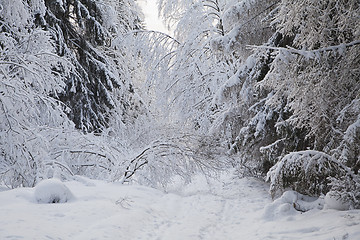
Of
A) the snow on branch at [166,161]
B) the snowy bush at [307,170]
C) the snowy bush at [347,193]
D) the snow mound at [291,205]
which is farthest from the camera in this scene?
the snow on branch at [166,161]

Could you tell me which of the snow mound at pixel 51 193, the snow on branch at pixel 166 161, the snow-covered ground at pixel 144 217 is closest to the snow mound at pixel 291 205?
the snow-covered ground at pixel 144 217

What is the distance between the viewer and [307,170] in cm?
455

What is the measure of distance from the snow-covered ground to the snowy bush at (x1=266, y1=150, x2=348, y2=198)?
1.05 feet

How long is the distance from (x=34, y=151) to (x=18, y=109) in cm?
89

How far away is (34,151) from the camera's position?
19.5 feet

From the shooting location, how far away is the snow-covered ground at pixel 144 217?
11.6 ft

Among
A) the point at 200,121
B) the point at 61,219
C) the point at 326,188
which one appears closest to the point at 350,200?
the point at 326,188

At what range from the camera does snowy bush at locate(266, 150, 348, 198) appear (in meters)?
4.48

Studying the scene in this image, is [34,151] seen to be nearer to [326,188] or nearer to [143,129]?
[326,188]

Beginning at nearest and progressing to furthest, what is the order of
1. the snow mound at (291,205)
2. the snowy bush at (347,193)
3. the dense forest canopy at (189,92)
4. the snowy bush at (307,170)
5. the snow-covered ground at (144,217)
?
the snow-covered ground at (144,217), the dense forest canopy at (189,92), the snowy bush at (347,193), the snowy bush at (307,170), the snow mound at (291,205)

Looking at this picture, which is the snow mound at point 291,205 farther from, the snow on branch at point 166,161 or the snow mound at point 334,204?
the snow on branch at point 166,161

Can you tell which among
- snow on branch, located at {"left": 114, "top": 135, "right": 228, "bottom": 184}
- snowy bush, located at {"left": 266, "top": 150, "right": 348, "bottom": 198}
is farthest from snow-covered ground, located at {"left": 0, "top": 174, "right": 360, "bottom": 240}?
snow on branch, located at {"left": 114, "top": 135, "right": 228, "bottom": 184}

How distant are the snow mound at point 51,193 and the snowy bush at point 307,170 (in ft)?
9.91

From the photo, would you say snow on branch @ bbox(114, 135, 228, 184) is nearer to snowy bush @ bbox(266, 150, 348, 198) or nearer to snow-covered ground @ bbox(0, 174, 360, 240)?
snow-covered ground @ bbox(0, 174, 360, 240)
